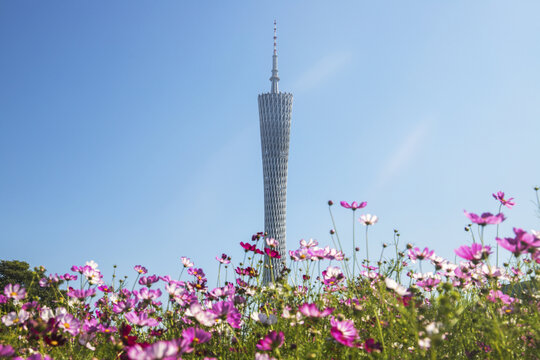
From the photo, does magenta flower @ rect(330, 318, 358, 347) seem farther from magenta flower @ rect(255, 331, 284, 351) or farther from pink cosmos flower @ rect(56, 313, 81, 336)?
pink cosmos flower @ rect(56, 313, 81, 336)

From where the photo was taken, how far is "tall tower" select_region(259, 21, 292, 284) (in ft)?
98.6

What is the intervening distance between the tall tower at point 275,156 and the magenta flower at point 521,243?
28.4m

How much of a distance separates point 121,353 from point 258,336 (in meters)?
0.77

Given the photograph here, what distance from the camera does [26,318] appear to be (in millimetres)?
2002

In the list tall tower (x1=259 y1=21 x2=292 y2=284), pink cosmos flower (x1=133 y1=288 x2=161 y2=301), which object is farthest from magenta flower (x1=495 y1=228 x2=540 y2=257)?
tall tower (x1=259 y1=21 x2=292 y2=284)

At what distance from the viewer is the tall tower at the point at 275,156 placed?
98.6 feet

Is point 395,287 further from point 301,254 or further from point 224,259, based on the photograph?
point 224,259

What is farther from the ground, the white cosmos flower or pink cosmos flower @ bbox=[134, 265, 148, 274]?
pink cosmos flower @ bbox=[134, 265, 148, 274]

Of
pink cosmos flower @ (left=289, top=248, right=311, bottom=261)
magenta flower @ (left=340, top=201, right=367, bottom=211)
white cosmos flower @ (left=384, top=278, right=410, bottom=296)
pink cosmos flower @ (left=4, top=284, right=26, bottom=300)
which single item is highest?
magenta flower @ (left=340, top=201, right=367, bottom=211)

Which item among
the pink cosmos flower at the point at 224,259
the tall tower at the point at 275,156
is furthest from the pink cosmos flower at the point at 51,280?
the tall tower at the point at 275,156

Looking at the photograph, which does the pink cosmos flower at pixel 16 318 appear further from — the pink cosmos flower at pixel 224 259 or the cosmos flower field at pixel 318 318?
the pink cosmos flower at pixel 224 259

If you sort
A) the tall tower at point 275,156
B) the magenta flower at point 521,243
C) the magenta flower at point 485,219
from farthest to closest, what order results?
the tall tower at point 275,156, the magenta flower at point 485,219, the magenta flower at point 521,243

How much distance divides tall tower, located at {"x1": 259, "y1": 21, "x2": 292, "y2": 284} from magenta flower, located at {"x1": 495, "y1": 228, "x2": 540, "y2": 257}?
2843 cm

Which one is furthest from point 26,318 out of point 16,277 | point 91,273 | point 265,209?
point 265,209
